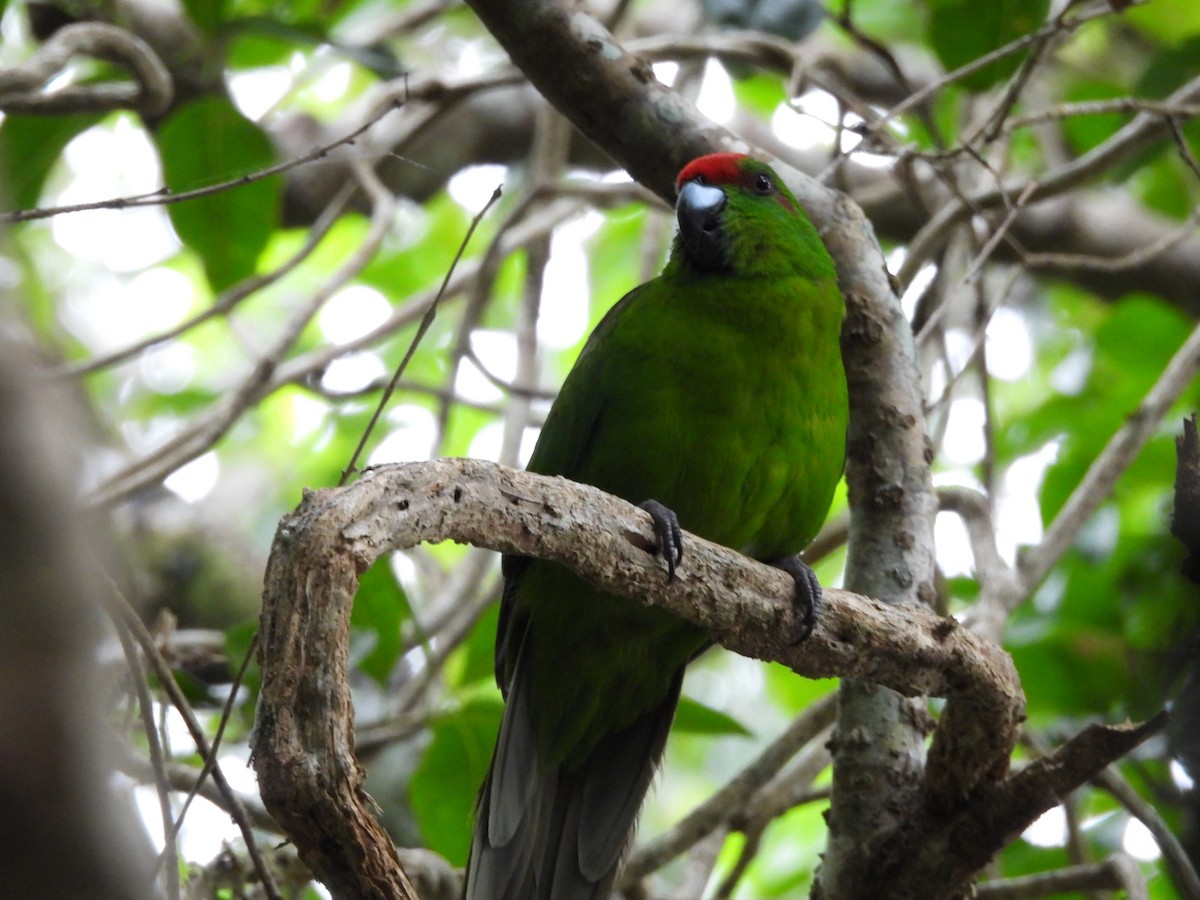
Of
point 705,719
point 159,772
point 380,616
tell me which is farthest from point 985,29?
point 159,772

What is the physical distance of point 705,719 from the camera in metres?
2.79

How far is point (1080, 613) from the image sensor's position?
3.02 meters

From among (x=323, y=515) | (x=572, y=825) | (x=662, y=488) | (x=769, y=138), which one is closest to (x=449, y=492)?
(x=323, y=515)

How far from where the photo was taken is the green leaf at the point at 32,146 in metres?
3.07

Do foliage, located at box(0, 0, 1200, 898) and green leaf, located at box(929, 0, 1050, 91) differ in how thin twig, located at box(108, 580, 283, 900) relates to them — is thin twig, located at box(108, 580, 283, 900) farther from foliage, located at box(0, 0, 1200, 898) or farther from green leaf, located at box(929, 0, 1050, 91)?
green leaf, located at box(929, 0, 1050, 91)

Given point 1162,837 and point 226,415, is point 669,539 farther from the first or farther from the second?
point 226,415

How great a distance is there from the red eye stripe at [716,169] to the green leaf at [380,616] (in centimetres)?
103

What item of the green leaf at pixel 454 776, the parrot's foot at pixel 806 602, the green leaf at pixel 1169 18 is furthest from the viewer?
the green leaf at pixel 1169 18

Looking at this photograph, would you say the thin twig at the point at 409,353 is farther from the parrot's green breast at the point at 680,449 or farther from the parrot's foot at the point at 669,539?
the parrot's green breast at the point at 680,449

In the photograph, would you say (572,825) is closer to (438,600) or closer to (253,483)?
(438,600)

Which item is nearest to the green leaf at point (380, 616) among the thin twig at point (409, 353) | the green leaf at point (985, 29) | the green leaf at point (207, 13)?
the thin twig at point (409, 353)

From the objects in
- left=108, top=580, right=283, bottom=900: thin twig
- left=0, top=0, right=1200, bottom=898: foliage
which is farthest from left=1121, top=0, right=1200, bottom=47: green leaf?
left=108, top=580, right=283, bottom=900: thin twig

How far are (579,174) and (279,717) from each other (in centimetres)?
353

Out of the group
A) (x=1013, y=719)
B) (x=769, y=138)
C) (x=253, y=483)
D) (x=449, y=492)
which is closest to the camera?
(x=449, y=492)
